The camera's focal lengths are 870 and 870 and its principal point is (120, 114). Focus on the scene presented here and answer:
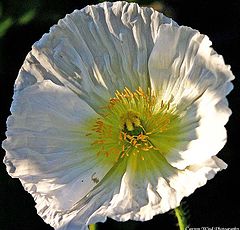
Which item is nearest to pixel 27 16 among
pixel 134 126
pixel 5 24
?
pixel 5 24

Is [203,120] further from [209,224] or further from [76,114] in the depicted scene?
[209,224]

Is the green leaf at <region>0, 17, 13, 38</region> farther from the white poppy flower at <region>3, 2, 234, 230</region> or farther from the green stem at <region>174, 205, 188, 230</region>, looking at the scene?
the green stem at <region>174, 205, 188, 230</region>

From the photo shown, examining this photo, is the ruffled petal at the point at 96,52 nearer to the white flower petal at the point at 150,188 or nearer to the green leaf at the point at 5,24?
the white flower petal at the point at 150,188

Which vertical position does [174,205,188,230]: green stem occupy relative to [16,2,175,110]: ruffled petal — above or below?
below

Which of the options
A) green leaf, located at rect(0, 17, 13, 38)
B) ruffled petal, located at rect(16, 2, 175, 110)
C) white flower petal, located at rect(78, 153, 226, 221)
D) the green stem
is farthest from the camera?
green leaf, located at rect(0, 17, 13, 38)

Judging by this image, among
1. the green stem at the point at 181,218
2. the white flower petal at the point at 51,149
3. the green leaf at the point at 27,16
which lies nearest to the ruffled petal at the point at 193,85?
the green stem at the point at 181,218

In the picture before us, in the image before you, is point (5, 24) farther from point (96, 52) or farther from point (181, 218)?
point (181, 218)

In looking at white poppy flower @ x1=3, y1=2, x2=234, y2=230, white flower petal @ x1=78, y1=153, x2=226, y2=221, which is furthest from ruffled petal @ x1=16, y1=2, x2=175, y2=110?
white flower petal @ x1=78, y1=153, x2=226, y2=221
